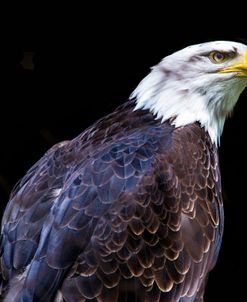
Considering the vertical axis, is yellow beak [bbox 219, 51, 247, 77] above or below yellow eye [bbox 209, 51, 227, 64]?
below

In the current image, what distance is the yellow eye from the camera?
5.14 m

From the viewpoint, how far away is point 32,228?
4.75 meters

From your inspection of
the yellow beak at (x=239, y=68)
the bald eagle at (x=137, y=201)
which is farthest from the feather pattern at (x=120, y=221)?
the yellow beak at (x=239, y=68)

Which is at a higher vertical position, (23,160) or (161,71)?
(161,71)

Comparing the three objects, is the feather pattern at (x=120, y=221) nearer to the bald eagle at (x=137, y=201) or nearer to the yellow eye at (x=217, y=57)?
the bald eagle at (x=137, y=201)

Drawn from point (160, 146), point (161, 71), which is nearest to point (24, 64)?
point (161, 71)

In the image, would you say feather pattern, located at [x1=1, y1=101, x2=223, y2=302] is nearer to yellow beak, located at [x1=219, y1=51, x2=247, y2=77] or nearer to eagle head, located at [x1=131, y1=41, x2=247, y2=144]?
eagle head, located at [x1=131, y1=41, x2=247, y2=144]

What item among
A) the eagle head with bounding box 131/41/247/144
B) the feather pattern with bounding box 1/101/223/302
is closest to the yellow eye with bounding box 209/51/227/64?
the eagle head with bounding box 131/41/247/144

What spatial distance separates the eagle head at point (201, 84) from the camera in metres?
5.13

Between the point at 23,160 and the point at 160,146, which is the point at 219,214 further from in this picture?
the point at 23,160

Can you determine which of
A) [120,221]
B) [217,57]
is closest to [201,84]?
[217,57]

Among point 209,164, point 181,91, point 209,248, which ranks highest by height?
point 181,91

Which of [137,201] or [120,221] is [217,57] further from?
[120,221]

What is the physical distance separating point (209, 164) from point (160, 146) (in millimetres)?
328
